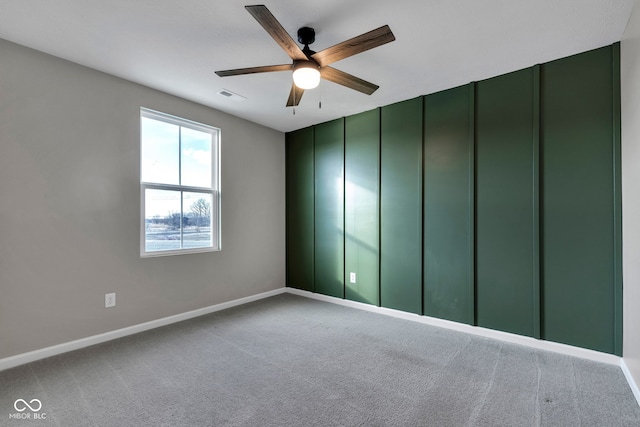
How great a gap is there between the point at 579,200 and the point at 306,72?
8.13 ft

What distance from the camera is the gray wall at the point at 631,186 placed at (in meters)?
1.93

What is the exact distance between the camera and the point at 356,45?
185 cm

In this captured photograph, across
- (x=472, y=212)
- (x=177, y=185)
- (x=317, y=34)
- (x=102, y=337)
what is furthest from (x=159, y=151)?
(x=472, y=212)

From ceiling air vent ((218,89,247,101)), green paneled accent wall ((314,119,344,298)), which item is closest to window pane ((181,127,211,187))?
ceiling air vent ((218,89,247,101))

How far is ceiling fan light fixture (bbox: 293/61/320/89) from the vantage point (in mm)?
2041

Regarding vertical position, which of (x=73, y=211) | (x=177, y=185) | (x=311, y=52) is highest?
(x=311, y=52)

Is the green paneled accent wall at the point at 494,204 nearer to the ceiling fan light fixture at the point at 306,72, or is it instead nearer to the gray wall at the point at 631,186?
the gray wall at the point at 631,186

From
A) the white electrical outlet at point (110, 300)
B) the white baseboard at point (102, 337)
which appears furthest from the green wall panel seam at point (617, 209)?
the white electrical outlet at point (110, 300)

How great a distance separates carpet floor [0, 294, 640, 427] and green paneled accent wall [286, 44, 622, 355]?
1.39 feet

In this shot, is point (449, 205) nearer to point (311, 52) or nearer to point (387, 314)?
point (387, 314)

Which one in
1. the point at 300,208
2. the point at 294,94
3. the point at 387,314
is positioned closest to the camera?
the point at 294,94

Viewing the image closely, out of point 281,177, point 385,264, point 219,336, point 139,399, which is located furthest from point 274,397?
point 281,177

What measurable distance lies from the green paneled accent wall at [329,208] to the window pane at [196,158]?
1.52 meters
